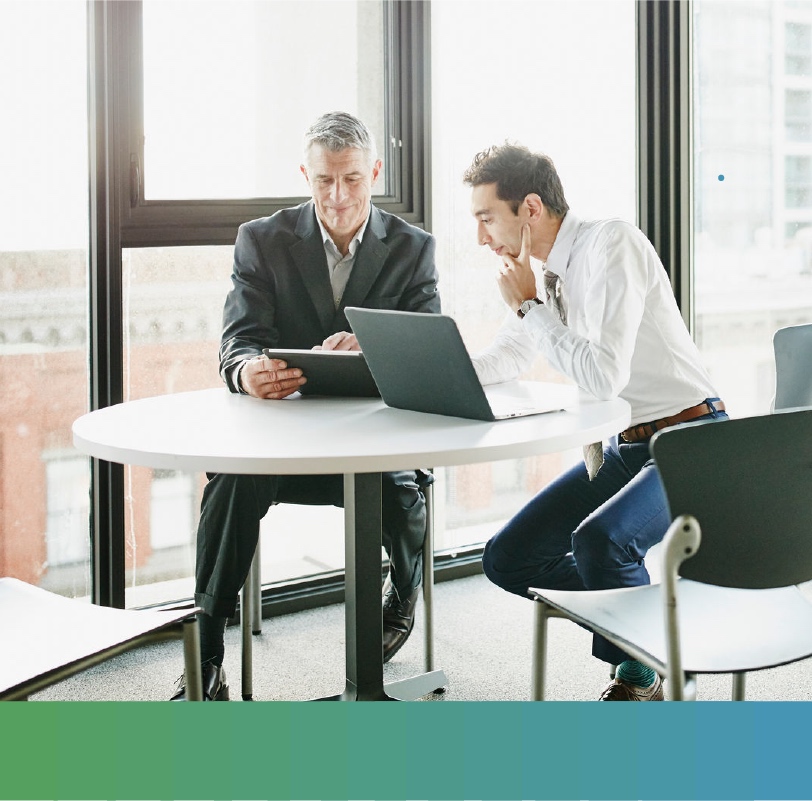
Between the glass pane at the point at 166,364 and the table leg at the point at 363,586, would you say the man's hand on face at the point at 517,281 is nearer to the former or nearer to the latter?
the table leg at the point at 363,586

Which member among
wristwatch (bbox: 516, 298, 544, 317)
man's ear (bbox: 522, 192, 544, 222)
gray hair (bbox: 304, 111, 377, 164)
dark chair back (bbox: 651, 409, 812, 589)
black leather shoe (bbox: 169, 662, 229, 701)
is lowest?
black leather shoe (bbox: 169, 662, 229, 701)

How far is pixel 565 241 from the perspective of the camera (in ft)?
7.47

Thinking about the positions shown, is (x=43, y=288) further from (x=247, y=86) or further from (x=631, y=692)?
(x=631, y=692)

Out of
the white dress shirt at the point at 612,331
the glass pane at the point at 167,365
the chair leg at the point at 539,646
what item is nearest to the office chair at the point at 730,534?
the chair leg at the point at 539,646

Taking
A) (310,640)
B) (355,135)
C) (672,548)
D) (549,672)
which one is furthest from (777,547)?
(310,640)

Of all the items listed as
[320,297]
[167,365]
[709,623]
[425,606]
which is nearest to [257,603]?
[425,606]

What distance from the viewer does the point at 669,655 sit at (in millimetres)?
1428

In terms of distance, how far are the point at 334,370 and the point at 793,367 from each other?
99 cm

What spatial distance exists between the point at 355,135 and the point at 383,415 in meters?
0.91

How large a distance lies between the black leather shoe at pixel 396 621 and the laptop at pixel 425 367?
34.4 inches

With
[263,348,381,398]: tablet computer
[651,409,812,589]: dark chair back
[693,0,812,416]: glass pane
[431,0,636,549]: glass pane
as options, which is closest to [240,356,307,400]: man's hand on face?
[263,348,381,398]: tablet computer

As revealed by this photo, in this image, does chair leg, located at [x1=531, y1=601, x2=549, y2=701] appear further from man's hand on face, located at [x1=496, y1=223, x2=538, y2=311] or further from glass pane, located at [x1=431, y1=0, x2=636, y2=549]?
glass pane, located at [x1=431, y1=0, x2=636, y2=549]

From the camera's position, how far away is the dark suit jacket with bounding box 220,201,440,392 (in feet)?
8.54

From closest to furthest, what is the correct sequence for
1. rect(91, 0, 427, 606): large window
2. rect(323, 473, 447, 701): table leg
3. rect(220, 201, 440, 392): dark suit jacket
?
rect(323, 473, 447, 701): table leg → rect(220, 201, 440, 392): dark suit jacket → rect(91, 0, 427, 606): large window
